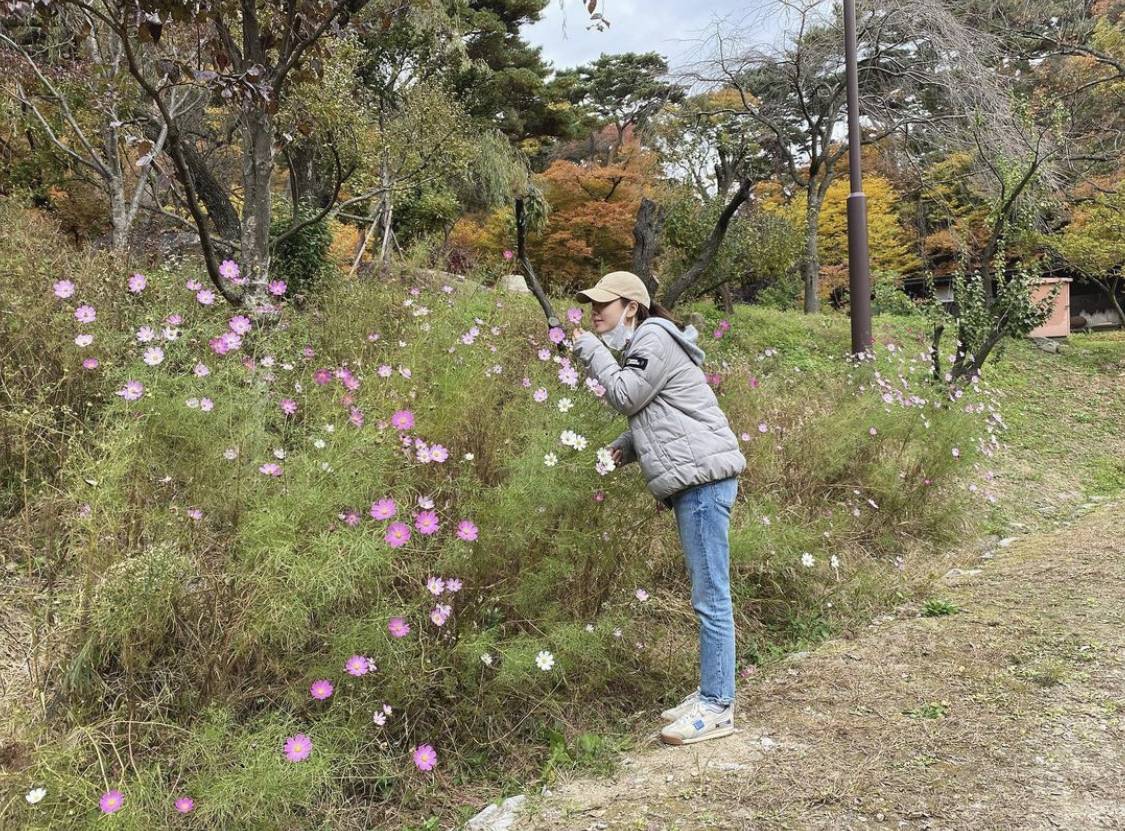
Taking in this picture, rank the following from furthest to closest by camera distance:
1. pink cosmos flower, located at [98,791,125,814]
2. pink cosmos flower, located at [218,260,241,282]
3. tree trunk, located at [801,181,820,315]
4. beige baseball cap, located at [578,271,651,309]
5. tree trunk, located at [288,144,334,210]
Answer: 1. tree trunk, located at [801,181,820,315]
2. tree trunk, located at [288,144,334,210]
3. pink cosmos flower, located at [218,260,241,282]
4. beige baseball cap, located at [578,271,651,309]
5. pink cosmos flower, located at [98,791,125,814]

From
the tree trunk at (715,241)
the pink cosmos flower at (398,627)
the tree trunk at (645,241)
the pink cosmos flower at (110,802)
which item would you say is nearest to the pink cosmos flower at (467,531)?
the pink cosmos flower at (398,627)

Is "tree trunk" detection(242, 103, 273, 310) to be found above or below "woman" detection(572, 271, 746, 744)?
above

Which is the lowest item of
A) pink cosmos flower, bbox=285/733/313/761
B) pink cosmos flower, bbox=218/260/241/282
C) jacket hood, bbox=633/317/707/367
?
pink cosmos flower, bbox=285/733/313/761

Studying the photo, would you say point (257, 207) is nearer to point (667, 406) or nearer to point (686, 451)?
point (667, 406)

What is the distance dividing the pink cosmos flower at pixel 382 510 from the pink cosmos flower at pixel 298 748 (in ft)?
1.87

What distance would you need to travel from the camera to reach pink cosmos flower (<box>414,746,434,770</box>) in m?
2.00

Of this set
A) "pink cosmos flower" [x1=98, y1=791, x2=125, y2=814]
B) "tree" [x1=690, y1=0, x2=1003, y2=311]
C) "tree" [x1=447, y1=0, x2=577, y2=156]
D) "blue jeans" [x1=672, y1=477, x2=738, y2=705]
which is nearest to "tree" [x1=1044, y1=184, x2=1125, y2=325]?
"tree" [x1=690, y1=0, x2=1003, y2=311]

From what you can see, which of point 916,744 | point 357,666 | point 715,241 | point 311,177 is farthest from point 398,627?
point 311,177

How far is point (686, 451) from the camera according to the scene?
2.21 meters

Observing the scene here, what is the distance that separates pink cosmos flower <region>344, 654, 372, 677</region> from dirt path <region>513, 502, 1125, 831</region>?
60 cm

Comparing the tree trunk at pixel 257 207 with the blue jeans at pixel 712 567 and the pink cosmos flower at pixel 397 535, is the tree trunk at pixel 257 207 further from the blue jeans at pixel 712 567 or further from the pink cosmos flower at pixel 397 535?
the blue jeans at pixel 712 567

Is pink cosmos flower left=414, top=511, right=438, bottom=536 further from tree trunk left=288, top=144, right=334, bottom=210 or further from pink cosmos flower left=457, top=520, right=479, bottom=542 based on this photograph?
tree trunk left=288, top=144, right=334, bottom=210

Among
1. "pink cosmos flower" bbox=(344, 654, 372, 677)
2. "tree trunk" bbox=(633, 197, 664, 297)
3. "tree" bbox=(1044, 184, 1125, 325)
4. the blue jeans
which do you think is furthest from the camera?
"tree" bbox=(1044, 184, 1125, 325)

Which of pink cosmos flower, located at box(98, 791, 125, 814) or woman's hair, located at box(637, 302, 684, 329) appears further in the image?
woman's hair, located at box(637, 302, 684, 329)
